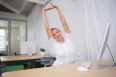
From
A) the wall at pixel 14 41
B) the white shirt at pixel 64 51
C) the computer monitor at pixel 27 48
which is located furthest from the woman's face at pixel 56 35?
the wall at pixel 14 41

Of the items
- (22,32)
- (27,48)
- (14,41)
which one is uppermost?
(22,32)

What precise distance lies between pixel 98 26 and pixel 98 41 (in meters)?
0.27

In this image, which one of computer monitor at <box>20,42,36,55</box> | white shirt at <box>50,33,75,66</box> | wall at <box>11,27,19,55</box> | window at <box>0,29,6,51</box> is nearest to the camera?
white shirt at <box>50,33,75,66</box>

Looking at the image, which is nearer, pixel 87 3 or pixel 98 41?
pixel 98 41

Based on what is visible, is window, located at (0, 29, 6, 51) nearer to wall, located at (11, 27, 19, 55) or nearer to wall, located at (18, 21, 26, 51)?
wall, located at (11, 27, 19, 55)

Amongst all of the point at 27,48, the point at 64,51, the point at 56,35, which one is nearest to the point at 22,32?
the point at 27,48

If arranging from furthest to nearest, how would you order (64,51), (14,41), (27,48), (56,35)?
(14,41) → (27,48) → (56,35) → (64,51)

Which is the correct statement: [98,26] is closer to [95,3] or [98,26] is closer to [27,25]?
[95,3]

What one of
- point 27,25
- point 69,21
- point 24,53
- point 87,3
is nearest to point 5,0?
point 27,25

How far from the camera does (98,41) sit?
1.86 meters

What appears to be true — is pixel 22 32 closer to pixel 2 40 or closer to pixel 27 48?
pixel 2 40

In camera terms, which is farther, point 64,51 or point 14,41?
point 14,41

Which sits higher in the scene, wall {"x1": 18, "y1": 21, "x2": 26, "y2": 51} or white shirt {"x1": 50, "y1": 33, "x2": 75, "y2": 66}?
wall {"x1": 18, "y1": 21, "x2": 26, "y2": 51}

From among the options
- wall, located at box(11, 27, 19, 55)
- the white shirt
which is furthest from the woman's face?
wall, located at box(11, 27, 19, 55)
